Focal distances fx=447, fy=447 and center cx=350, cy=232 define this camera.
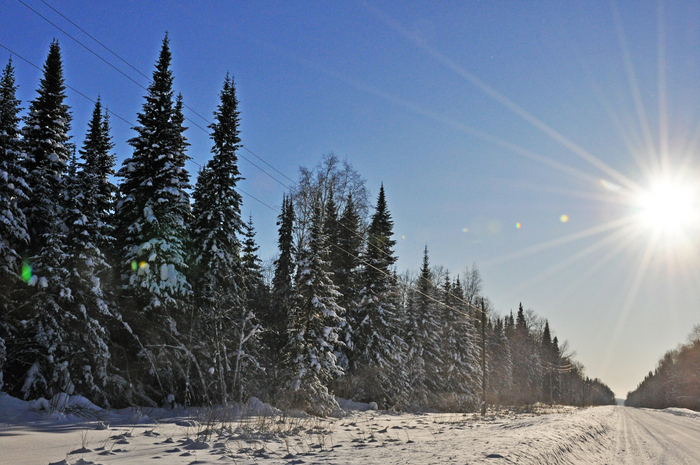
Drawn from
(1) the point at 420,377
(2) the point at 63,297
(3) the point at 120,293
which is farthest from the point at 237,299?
(1) the point at 420,377

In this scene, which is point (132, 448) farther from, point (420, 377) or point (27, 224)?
point (420, 377)

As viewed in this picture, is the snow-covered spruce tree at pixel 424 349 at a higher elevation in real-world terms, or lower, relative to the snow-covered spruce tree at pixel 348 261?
lower

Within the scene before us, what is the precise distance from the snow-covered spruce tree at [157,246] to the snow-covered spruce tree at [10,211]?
3860 mm

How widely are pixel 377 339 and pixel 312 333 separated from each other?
954 cm

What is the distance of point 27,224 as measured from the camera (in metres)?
19.2

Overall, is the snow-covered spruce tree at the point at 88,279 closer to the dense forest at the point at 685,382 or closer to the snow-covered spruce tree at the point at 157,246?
the snow-covered spruce tree at the point at 157,246

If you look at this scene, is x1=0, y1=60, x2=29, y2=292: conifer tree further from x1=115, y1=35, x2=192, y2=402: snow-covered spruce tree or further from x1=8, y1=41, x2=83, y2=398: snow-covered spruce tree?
x1=115, y1=35, x2=192, y2=402: snow-covered spruce tree

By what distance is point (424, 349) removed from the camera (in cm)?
4181

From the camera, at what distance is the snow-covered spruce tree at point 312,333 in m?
22.0

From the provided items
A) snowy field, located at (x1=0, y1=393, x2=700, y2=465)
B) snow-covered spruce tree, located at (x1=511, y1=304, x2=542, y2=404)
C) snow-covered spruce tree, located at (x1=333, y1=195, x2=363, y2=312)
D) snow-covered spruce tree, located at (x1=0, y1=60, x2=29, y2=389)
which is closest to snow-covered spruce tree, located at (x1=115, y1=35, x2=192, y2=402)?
snow-covered spruce tree, located at (x1=0, y1=60, x2=29, y2=389)

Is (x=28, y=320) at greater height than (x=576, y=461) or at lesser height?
greater

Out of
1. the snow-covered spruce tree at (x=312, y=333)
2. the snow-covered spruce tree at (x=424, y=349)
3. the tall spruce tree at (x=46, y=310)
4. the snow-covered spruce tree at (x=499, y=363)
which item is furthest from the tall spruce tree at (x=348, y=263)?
the snow-covered spruce tree at (x=499, y=363)

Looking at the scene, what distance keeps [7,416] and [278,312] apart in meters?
21.2

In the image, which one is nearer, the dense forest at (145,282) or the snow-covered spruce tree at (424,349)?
the dense forest at (145,282)
